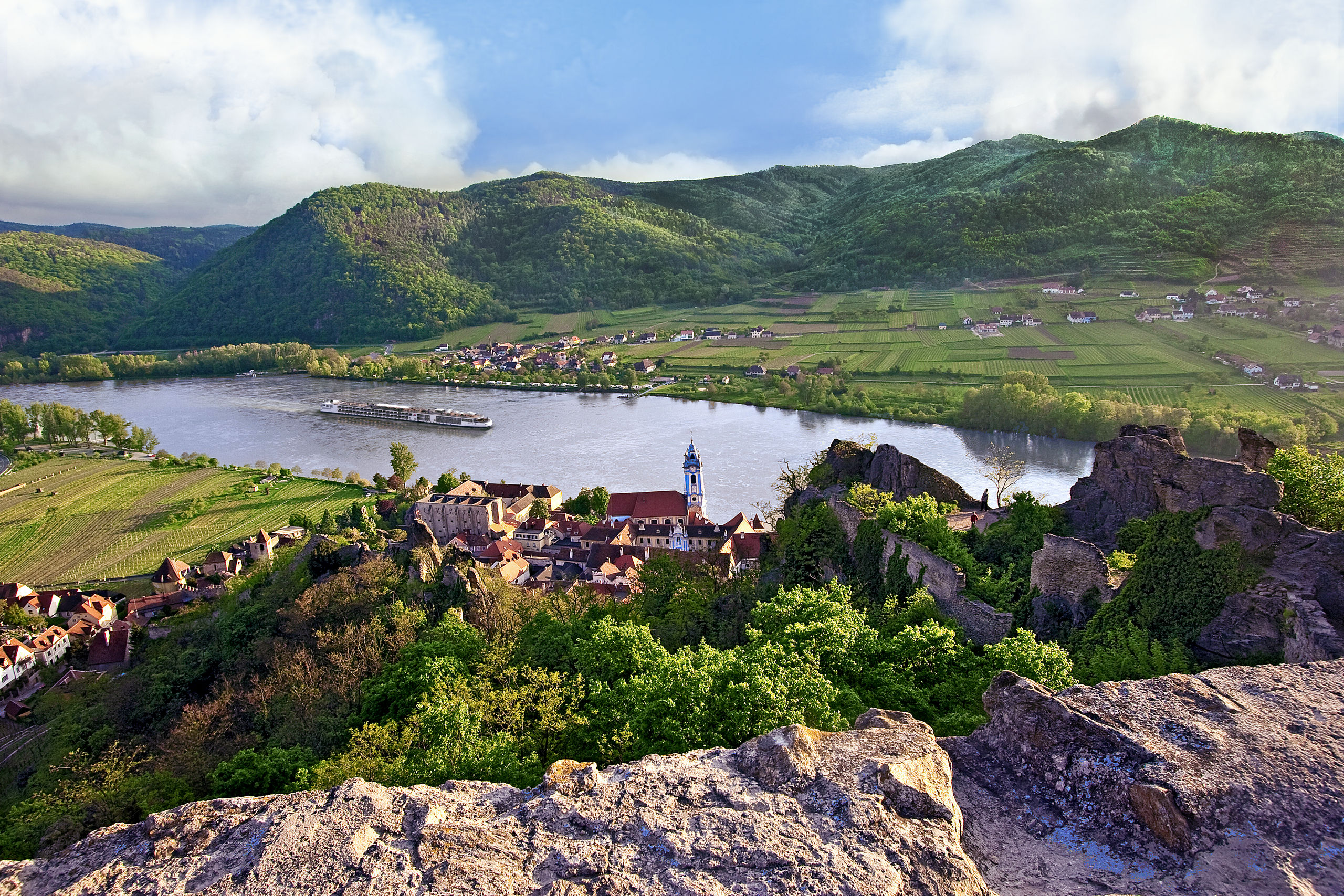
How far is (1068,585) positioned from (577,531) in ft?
85.9

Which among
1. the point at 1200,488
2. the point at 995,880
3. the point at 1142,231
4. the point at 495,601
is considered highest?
the point at 1142,231

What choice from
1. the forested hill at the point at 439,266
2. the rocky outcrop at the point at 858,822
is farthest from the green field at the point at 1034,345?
the rocky outcrop at the point at 858,822

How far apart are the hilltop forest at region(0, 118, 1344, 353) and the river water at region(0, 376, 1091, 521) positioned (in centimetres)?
2831

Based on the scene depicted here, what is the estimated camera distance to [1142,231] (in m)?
68.1

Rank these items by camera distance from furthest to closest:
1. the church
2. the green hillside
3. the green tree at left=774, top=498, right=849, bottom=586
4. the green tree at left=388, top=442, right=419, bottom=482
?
the green hillside < the green tree at left=388, top=442, right=419, bottom=482 < the church < the green tree at left=774, top=498, right=849, bottom=586

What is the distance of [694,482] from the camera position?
40219 millimetres

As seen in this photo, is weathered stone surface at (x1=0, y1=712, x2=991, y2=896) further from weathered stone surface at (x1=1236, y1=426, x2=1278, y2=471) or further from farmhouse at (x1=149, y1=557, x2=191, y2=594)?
farmhouse at (x1=149, y1=557, x2=191, y2=594)

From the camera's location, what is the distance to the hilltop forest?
203 ft

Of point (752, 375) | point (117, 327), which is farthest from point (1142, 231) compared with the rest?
point (117, 327)

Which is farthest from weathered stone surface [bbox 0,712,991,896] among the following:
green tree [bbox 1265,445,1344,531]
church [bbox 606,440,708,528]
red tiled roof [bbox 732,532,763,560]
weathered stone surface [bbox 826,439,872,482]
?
A: church [bbox 606,440,708,528]

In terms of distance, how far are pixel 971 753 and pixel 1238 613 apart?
6.74 meters

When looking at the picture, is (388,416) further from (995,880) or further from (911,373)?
(995,880)

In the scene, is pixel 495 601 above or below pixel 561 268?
below

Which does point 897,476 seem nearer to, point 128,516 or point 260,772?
point 260,772
